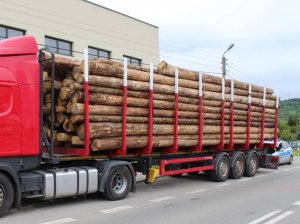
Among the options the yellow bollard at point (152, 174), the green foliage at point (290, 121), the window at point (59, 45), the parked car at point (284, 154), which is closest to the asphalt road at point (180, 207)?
the yellow bollard at point (152, 174)

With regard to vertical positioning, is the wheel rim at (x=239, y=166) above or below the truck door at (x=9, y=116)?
below

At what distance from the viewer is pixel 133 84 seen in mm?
10969

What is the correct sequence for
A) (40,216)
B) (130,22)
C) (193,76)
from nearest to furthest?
(40,216)
(193,76)
(130,22)

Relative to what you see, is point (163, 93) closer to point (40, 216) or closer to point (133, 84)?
point (133, 84)

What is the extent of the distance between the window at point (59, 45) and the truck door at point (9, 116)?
17318 millimetres

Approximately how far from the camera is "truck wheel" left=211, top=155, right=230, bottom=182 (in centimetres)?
1417

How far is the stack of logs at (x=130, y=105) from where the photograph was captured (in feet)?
32.9

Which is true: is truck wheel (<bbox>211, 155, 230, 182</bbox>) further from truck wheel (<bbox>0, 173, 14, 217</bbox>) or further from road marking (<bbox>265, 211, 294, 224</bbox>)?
truck wheel (<bbox>0, 173, 14, 217</bbox>)

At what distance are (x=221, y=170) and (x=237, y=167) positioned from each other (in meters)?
1.09

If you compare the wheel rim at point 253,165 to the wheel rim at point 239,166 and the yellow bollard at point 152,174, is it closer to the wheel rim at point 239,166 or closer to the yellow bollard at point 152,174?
the wheel rim at point 239,166

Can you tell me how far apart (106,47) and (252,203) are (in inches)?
844

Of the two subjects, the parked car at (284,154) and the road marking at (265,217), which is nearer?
the road marking at (265,217)

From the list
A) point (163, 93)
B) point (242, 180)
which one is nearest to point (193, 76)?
point (163, 93)

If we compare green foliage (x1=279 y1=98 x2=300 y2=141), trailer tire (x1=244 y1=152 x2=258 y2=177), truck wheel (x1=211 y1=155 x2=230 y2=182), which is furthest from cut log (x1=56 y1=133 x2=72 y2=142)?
green foliage (x1=279 y1=98 x2=300 y2=141)
